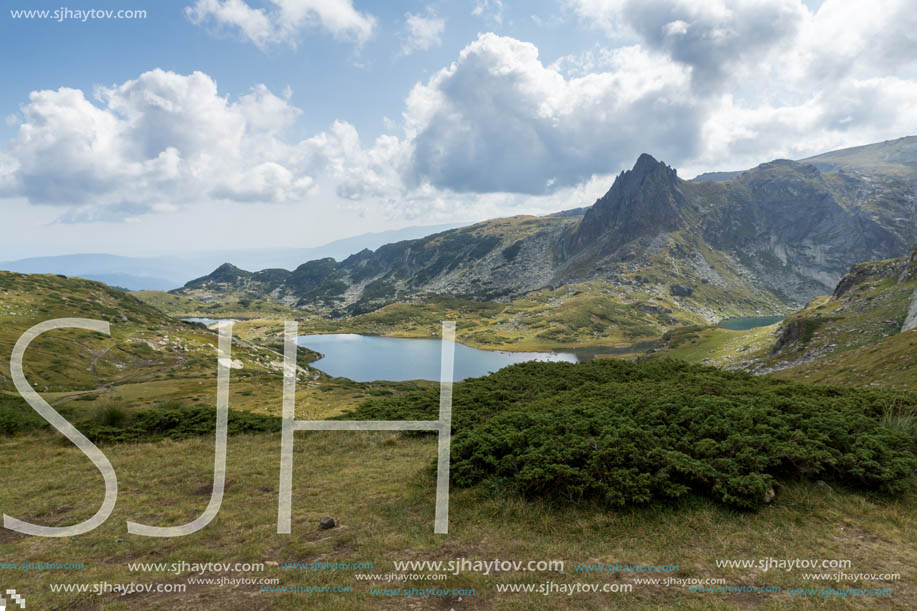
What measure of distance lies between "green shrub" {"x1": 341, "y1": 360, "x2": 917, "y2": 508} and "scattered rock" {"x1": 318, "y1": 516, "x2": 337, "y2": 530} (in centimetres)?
428

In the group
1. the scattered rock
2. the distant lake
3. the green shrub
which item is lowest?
the distant lake

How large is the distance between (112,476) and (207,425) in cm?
892

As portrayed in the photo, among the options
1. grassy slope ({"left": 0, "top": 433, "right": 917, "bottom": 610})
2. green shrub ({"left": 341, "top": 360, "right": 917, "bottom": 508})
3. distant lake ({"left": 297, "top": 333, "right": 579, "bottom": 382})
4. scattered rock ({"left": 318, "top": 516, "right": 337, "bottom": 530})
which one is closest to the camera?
grassy slope ({"left": 0, "top": 433, "right": 917, "bottom": 610})

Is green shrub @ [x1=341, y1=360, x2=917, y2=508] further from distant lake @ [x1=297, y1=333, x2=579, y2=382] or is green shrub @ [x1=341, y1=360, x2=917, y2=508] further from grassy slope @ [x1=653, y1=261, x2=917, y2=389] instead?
distant lake @ [x1=297, y1=333, x2=579, y2=382]

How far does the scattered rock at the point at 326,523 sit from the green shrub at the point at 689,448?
4.28 m

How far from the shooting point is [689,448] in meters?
13.2

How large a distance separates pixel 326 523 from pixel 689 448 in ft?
39.0

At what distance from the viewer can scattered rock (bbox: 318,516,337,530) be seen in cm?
1214

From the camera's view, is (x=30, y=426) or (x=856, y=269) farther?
(x=856, y=269)

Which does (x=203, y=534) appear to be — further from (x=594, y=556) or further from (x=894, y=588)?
(x=894, y=588)

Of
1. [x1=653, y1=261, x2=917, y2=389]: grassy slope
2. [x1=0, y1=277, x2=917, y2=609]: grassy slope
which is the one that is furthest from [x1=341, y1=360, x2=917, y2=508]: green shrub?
[x1=653, y1=261, x2=917, y2=389]: grassy slope

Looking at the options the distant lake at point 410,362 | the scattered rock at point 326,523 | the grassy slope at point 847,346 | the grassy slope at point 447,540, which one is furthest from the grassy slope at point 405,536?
the distant lake at point 410,362

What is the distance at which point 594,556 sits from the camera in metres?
10.1

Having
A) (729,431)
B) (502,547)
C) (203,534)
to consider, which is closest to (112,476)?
(203,534)
